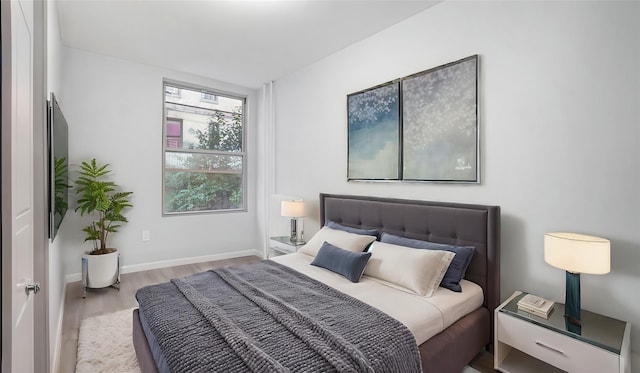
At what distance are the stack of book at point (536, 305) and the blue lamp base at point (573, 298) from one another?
10 centimetres

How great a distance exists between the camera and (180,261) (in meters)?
4.31

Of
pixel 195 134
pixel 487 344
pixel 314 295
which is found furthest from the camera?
pixel 195 134

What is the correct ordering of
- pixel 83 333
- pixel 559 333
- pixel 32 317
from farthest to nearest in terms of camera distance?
1. pixel 83 333
2. pixel 559 333
3. pixel 32 317

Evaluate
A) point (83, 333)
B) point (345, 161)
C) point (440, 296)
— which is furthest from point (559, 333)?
point (83, 333)

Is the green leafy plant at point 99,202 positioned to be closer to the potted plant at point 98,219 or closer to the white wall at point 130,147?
the potted plant at point 98,219

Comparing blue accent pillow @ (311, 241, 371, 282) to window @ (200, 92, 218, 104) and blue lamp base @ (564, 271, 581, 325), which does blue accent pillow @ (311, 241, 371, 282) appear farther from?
window @ (200, 92, 218, 104)

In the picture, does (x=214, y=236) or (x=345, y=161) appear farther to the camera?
(x=214, y=236)

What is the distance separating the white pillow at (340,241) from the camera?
262cm

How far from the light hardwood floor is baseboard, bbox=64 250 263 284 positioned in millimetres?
71

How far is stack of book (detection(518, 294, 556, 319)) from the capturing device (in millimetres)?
1778

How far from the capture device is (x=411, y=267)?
83.7 inches

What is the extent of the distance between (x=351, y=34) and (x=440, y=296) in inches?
99.0

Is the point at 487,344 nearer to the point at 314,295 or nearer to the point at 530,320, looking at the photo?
the point at 530,320

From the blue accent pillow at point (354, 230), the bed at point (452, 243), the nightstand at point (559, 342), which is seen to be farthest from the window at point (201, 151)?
the nightstand at point (559, 342)
